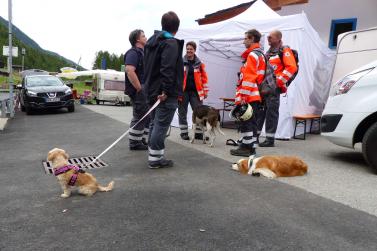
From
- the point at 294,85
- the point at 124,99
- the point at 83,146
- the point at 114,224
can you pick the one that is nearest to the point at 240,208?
the point at 114,224

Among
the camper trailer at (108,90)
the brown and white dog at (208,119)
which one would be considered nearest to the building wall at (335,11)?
the brown and white dog at (208,119)

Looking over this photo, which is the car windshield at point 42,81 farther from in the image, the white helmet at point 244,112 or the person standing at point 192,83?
the white helmet at point 244,112

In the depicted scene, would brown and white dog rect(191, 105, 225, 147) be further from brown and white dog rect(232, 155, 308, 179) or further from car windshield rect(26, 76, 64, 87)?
car windshield rect(26, 76, 64, 87)

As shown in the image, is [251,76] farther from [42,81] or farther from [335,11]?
[42,81]

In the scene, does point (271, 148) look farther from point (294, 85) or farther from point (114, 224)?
point (114, 224)

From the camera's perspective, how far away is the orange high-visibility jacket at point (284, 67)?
681cm

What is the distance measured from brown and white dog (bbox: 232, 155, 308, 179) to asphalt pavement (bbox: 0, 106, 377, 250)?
6.8 inches

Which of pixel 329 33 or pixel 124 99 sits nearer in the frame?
pixel 329 33

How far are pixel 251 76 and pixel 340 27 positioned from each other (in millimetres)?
9827

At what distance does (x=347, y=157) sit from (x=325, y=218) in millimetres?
3552

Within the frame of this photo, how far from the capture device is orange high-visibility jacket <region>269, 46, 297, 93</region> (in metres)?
6.81

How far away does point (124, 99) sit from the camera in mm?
23203

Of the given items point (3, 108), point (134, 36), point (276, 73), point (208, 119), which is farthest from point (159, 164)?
point (3, 108)

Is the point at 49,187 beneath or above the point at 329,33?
beneath
